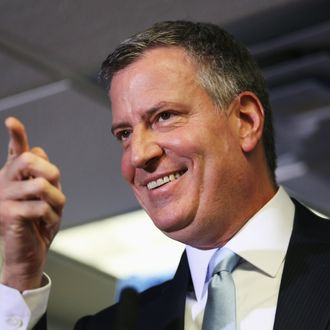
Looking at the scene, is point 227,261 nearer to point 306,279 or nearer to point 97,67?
point 306,279

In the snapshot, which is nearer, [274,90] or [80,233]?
[274,90]

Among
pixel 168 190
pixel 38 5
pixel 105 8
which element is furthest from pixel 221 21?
pixel 168 190

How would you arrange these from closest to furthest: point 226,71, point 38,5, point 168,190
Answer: point 168,190 < point 226,71 < point 38,5

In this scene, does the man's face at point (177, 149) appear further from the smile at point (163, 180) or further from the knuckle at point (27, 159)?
the knuckle at point (27, 159)

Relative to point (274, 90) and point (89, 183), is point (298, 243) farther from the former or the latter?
point (89, 183)

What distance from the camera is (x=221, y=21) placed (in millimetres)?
2225

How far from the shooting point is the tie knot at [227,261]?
1439 millimetres

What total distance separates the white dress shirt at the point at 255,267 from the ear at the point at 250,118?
0.10 metres

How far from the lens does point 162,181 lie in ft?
4.72

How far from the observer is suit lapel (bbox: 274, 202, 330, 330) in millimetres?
1323

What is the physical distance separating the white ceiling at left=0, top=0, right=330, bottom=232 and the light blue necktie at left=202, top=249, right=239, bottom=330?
2.84 ft

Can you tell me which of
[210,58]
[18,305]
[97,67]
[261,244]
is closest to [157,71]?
[210,58]

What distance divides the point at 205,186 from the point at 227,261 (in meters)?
0.11

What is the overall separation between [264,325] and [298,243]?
Answer: 0.14 m
